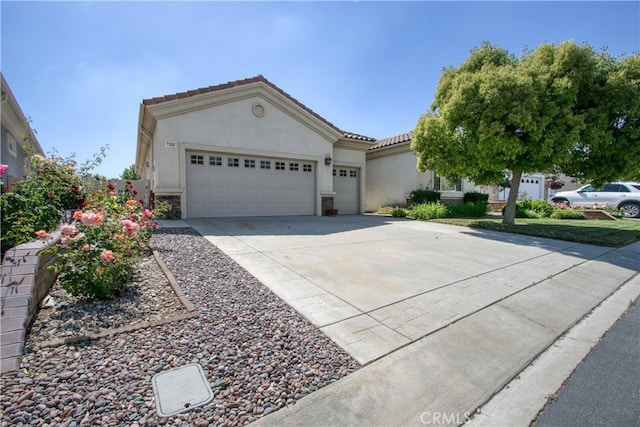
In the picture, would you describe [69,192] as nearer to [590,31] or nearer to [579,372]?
[579,372]

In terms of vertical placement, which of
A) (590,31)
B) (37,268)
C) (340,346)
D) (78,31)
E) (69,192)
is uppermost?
(590,31)

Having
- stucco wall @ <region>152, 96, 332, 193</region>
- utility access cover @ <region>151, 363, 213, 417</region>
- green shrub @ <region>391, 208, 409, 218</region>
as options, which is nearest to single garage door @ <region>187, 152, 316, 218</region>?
stucco wall @ <region>152, 96, 332, 193</region>

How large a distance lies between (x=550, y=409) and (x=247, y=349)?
86.0 inches

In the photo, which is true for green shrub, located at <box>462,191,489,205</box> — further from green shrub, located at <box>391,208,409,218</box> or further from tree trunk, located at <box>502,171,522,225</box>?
tree trunk, located at <box>502,171,522,225</box>

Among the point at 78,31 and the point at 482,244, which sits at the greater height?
the point at 78,31

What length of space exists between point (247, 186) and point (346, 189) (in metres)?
5.13

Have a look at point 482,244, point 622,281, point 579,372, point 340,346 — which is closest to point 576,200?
point 482,244

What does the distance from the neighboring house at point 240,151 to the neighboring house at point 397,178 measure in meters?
3.54

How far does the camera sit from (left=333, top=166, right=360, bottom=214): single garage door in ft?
46.3

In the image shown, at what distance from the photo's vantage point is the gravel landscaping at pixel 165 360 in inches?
68.6

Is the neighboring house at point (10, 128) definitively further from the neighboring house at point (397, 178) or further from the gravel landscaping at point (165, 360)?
the neighboring house at point (397, 178)

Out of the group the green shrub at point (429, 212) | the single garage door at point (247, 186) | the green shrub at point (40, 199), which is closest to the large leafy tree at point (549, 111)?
Answer: the green shrub at point (429, 212)

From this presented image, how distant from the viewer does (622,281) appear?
188 inches

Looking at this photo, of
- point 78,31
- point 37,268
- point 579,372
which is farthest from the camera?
point 78,31
